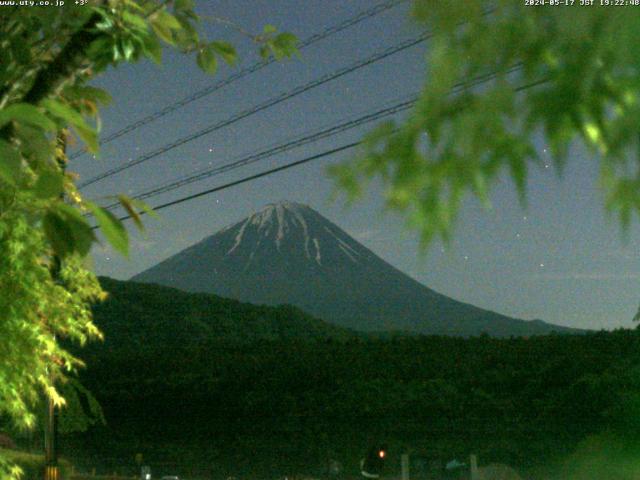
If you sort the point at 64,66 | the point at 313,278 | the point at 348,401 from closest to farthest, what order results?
the point at 64,66
the point at 348,401
the point at 313,278

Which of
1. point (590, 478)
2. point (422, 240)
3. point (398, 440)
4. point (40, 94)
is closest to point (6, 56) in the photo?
point (40, 94)

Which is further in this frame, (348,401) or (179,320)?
(179,320)

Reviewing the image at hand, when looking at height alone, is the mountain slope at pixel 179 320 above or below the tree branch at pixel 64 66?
above

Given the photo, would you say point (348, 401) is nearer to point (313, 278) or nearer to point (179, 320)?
point (179, 320)

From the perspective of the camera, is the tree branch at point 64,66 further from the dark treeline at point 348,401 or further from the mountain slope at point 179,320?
the mountain slope at point 179,320

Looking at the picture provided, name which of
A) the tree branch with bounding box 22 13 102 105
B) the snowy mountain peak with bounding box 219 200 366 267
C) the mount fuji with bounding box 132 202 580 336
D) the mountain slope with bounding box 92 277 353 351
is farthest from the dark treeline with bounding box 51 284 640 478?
the snowy mountain peak with bounding box 219 200 366 267

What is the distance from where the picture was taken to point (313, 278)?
9325 centimetres

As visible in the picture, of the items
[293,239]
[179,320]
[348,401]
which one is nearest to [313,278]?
[293,239]

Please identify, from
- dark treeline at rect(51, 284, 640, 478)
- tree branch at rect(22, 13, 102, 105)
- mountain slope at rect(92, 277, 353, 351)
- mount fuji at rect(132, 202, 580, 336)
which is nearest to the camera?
tree branch at rect(22, 13, 102, 105)

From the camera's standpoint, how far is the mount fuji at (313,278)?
77.4 metres

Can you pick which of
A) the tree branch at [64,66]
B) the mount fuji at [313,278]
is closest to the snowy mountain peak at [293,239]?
the mount fuji at [313,278]

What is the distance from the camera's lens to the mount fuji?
77438 mm

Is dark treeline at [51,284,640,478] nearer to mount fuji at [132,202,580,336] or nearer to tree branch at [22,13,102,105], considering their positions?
tree branch at [22,13,102,105]

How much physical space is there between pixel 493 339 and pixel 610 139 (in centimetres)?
2523
